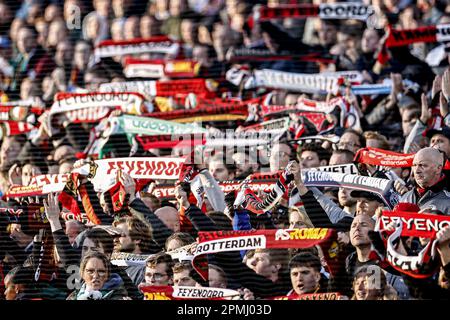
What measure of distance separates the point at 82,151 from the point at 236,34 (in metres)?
3.11

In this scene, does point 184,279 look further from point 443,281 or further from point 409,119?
point 409,119

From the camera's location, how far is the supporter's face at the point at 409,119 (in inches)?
430

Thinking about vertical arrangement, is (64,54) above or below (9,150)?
above

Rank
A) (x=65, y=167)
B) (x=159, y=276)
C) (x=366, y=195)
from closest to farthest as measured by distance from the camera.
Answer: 1. (x=159, y=276)
2. (x=366, y=195)
3. (x=65, y=167)

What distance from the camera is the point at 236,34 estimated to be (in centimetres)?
1414

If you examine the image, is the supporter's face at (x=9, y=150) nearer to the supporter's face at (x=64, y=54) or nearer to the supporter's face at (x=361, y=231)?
the supporter's face at (x=64, y=54)

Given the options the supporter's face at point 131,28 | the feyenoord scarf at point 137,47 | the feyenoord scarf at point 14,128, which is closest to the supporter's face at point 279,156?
the feyenoord scarf at point 14,128

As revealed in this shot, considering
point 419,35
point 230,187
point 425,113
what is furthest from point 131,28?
point 230,187

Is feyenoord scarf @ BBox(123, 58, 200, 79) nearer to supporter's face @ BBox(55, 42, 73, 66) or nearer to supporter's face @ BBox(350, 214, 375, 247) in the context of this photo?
supporter's face @ BBox(55, 42, 73, 66)

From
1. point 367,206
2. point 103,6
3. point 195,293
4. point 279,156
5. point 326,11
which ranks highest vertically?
point 326,11

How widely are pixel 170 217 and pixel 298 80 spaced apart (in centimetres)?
302

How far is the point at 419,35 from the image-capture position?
1205 centimetres
